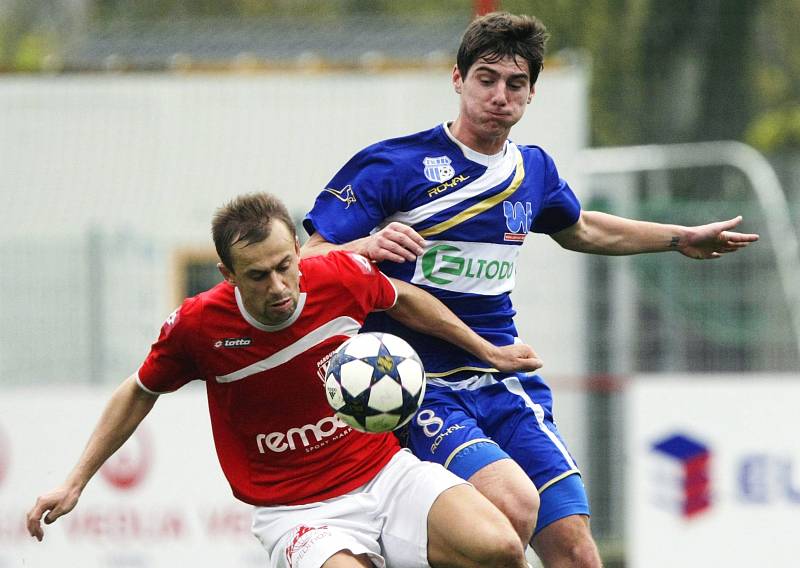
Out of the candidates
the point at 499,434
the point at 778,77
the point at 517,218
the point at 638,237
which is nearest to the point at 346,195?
the point at 517,218

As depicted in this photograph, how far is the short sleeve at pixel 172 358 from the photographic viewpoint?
6.02 meters

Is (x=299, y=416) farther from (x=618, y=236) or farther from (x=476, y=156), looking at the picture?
(x=618, y=236)

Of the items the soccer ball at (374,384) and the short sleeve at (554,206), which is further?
the short sleeve at (554,206)

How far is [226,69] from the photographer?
44.7 feet

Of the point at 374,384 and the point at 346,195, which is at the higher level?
the point at 346,195

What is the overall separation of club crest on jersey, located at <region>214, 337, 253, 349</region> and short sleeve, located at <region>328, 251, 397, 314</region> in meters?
0.45

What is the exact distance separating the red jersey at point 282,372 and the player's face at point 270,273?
139mm

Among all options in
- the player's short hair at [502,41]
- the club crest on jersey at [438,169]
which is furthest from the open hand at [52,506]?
the player's short hair at [502,41]

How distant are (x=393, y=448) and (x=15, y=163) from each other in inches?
326

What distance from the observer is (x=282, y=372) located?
6012mm

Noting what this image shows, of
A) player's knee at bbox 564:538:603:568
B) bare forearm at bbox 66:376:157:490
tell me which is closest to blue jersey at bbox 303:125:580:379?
player's knee at bbox 564:538:603:568

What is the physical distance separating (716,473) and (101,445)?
5.70 m

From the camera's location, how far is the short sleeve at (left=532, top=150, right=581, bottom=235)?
6.62 m

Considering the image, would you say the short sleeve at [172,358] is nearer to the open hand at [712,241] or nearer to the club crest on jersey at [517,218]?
the club crest on jersey at [517,218]
